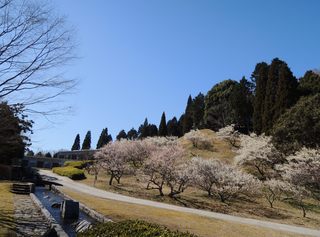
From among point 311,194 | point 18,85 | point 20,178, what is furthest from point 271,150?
point 18,85

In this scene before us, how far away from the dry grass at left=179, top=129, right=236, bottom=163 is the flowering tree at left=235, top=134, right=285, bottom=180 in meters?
5.41

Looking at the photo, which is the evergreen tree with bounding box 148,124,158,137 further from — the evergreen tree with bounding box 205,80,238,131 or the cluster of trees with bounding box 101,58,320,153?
the evergreen tree with bounding box 205,80,238,131

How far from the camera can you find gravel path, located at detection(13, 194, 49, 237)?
33.2 ft

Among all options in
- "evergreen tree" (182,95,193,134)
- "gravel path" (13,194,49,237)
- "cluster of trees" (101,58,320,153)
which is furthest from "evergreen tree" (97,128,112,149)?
"gravel path" (13,194,49,237)

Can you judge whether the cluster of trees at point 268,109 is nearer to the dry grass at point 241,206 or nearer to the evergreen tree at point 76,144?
the dry grass at point 241,206

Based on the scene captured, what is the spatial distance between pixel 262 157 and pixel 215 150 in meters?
13.9

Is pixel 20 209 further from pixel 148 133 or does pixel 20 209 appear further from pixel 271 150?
pixel 148 133

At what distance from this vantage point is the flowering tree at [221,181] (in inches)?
1172

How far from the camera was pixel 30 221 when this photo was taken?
11.9m

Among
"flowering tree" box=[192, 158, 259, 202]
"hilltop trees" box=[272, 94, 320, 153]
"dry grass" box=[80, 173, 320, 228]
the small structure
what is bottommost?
"dry grass" box=[80, 173, 320, 228]

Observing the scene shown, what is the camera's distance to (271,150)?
37844 mm

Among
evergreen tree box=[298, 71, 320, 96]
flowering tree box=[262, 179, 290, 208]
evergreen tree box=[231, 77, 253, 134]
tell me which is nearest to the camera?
flowering tree box=[262, 179, 290, 208]

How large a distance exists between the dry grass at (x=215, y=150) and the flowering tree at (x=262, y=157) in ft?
17.8

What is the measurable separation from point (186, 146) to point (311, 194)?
27.0 metres
